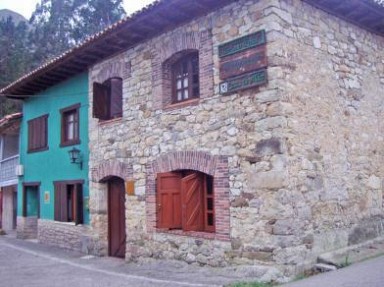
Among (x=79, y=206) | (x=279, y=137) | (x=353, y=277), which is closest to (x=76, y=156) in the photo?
(x=79, y=206)

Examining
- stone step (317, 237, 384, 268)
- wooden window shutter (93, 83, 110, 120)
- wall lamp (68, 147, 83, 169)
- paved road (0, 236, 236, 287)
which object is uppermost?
wooden window shutter (93, 83, 110, 120)

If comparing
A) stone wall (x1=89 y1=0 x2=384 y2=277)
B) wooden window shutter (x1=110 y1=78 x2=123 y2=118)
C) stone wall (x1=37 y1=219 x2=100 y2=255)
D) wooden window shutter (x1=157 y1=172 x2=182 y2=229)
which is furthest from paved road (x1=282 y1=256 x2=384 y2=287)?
stone wall (x1=37 y1=219 x2=100 y2=255)

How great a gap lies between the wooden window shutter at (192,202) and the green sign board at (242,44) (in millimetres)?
2491

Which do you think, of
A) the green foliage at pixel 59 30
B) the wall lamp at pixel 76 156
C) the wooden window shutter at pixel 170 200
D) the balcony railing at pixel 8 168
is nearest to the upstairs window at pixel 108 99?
the wall lamp at pixel 76 156

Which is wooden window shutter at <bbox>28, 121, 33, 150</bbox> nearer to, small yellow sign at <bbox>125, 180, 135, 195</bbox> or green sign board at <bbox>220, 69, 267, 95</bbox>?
small yellow sign at <bbox>125, 180, 135, 195</bbox>

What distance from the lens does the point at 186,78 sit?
31.4 ft

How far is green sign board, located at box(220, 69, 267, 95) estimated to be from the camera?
7750 mm

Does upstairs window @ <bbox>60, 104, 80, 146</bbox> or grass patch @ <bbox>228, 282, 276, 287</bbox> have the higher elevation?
upstairs window @ <bbox>60, 104, 80, 146</bbox>

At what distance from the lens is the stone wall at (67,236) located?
476 inches

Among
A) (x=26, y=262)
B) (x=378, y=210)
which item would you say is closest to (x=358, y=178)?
(x=378, y=210)

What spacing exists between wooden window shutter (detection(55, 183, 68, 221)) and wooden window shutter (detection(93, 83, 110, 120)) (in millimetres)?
3054

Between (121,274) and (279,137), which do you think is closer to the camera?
(279,137)

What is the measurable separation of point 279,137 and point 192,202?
235 centimetres

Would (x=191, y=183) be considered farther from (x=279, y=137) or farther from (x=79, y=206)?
(x=79, y=206)
